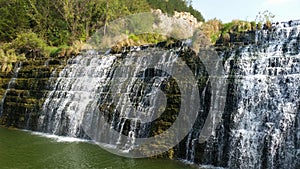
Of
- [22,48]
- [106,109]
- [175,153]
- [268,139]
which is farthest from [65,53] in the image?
[268,139]

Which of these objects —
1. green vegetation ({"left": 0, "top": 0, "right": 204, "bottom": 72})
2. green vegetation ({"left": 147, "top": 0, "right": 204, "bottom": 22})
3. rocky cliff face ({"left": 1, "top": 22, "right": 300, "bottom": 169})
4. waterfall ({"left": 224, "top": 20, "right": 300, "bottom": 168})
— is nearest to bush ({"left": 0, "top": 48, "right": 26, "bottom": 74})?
green vegetation ({"left": 0, "top": 0, "right": 204, "bottom": 72})

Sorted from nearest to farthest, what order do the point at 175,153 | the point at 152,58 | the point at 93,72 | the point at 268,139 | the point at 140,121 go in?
the point at 268,139, the point at 175,153, the point at 140,121, the point at 152,58, the point at 93,72

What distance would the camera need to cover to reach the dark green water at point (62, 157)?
10.3m

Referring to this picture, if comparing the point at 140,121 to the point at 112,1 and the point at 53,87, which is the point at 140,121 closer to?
the point at 53,87

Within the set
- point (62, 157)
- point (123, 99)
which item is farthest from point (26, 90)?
point (62, 157)

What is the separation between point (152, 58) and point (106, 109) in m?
3.02

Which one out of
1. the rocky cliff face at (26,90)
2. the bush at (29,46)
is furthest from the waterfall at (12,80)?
the bush at (29,46)

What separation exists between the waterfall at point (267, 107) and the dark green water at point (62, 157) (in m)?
1.89

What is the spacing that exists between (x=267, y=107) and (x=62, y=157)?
22.8 feet

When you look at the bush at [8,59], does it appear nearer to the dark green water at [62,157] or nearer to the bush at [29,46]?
the bush at [29,46]

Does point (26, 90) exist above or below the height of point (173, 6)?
below

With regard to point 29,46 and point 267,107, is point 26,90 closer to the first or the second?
point 29,46

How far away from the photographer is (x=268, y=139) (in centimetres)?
950

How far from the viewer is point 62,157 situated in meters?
11.2
